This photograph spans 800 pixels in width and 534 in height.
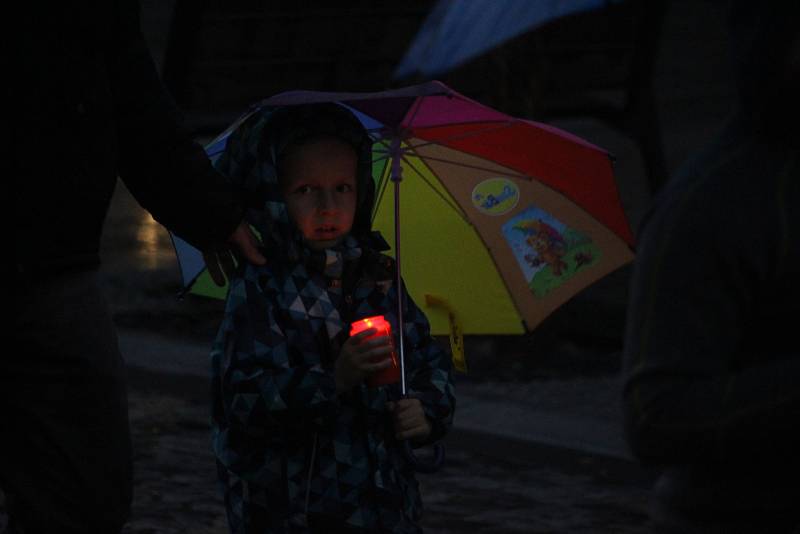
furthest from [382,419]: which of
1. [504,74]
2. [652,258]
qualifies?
[504,74]

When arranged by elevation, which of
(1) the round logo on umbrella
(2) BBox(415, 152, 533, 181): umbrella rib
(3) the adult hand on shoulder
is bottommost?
(3) the adult hand on shoulder

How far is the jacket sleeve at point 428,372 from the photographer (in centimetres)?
399

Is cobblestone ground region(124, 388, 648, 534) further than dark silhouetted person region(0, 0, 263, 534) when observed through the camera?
Yes

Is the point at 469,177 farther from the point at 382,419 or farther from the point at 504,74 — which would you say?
the point at 504,74

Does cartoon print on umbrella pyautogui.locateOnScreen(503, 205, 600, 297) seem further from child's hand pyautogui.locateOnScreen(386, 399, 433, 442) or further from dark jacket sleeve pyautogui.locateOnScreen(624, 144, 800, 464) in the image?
dark jacket sleeve pyautogui.locateOnScreen(624, 144, 800, 464)

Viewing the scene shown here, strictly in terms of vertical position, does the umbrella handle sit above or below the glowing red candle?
below

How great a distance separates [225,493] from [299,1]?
5.54 m

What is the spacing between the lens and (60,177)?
3449 millimetres

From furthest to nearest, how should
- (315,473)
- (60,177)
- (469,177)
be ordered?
(469,177) < (315,473) < (60,177)

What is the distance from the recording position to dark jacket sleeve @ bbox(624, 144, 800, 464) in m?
2.21

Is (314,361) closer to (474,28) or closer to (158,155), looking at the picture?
(158,155)

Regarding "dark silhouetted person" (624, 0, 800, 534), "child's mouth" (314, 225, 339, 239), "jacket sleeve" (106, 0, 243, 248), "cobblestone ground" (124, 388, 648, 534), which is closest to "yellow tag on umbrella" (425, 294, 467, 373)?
"child's mouth" (314, 225, 339, 239)

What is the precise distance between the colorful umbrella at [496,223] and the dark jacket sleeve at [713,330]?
215 cm

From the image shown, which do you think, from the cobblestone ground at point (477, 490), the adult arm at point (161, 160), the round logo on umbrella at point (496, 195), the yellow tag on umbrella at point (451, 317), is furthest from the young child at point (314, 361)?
the cobblestone ground at point (477, 490)
